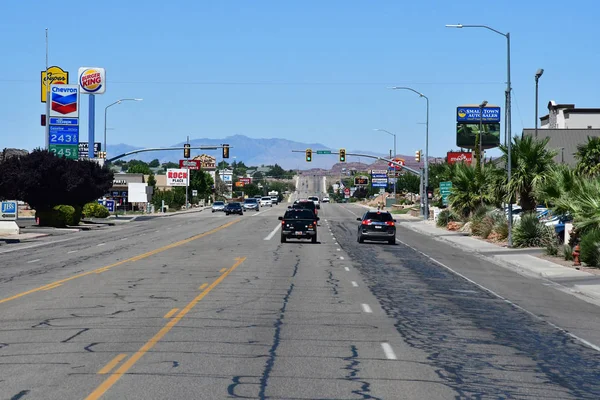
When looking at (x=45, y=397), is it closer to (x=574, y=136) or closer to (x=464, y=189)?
(x=464, y=189)

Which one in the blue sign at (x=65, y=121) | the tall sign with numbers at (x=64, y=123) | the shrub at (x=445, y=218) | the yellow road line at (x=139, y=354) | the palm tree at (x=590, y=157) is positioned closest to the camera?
the yellow road line at (x=139, y=354)

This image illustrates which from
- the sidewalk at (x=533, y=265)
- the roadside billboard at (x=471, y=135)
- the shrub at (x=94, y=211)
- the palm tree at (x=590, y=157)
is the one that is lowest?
the sidewalk at (x=533, y=265)

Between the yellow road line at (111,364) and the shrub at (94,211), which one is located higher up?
the shrub at (94,211)

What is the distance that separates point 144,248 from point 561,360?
1206 inches

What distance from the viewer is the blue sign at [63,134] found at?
251 ft

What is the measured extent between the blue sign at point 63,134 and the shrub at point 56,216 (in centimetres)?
1050

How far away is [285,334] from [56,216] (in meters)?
54.6

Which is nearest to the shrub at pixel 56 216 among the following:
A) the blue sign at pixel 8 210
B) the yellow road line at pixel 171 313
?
the blue sign at pixel 8 210

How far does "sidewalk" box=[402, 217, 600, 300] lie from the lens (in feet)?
86.1

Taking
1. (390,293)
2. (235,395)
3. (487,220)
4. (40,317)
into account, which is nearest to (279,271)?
(390,293)

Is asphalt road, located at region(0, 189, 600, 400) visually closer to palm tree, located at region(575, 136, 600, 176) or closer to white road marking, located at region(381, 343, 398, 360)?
white road marking, located at region(381, 343, 398, 360)

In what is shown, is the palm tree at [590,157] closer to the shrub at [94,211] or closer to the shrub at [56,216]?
the shrub at [56,216]

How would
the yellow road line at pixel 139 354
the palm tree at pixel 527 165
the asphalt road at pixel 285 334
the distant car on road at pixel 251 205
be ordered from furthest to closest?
the distant car on road at pixel 251 205, the palm tree at pixel 527 165, the asphalt road at pixel 285 334, the yellow road line at pixel 139 354

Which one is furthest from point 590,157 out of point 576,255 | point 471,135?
point 471,135
